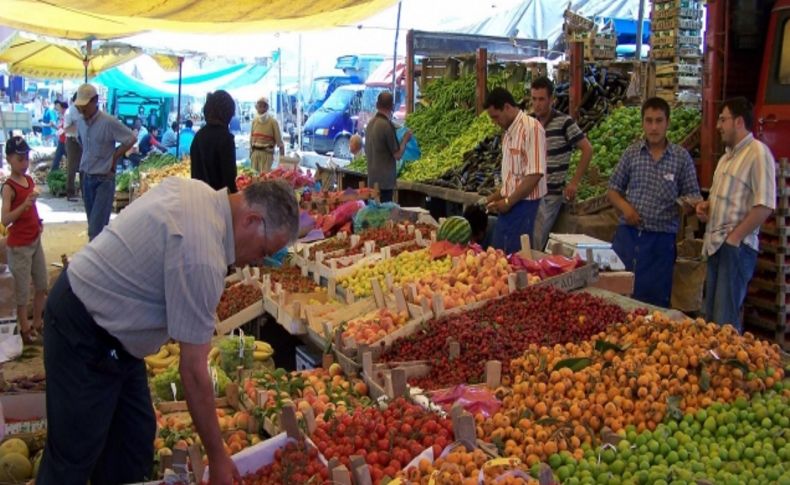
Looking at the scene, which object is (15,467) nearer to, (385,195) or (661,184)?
(661,184)

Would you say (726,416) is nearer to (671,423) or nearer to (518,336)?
(671,423)

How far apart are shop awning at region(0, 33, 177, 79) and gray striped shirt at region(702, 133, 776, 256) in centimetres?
1711

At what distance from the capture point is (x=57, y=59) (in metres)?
24.2

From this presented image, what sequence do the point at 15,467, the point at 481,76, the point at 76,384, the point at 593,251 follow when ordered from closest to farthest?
the point at 76,384 → the point at 15,467 → the point at 593,251 → the point at 481,76

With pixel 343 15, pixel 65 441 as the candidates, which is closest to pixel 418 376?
pixel 65 441

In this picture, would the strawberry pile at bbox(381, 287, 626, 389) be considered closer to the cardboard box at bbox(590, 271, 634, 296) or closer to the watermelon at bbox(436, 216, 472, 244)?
the cardboard box at bbox(590, 271, 634, 296)

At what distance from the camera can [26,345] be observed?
7.19 metres

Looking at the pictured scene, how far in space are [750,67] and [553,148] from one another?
74.9 inches

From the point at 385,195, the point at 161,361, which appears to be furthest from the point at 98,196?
the point at 161,361

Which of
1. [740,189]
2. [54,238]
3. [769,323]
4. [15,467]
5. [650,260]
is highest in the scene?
[740,189]

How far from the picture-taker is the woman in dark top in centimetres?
759

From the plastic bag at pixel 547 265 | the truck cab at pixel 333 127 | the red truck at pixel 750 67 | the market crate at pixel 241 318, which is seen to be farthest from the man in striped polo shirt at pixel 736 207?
the truck cab at pixel 333 127

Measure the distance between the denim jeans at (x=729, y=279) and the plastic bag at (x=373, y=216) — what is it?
3.04m

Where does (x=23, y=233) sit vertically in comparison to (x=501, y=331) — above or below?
above
